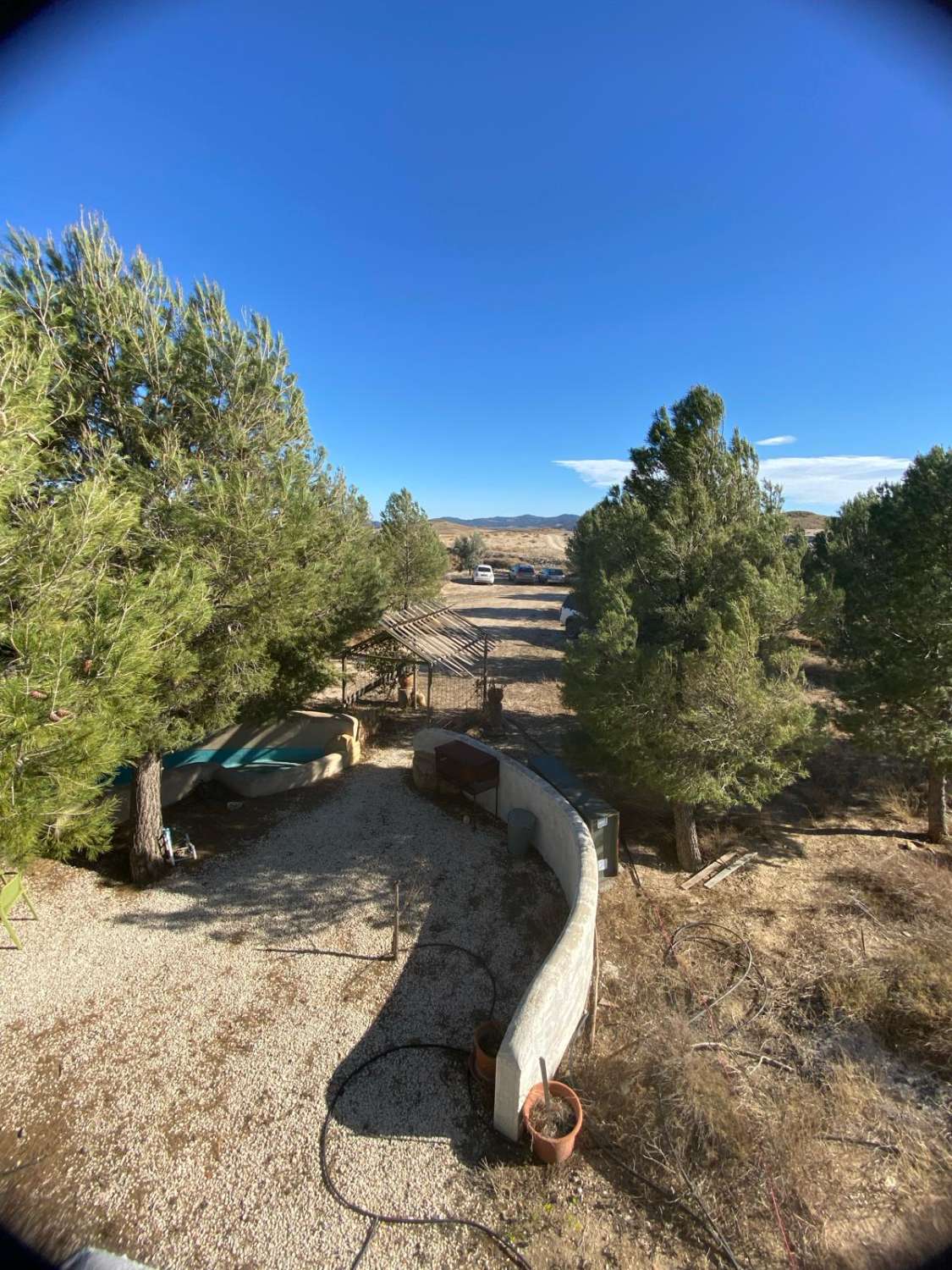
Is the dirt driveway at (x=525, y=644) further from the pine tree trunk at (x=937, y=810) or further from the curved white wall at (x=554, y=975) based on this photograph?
the pine tree trunk at (x=937, y=810)

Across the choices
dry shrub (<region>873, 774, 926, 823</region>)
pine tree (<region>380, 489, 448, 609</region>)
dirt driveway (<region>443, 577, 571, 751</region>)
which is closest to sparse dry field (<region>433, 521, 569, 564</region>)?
dirt driveway (<region>443, 577, 571, 751</region>)

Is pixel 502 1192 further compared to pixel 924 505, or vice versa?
pixel 924 505

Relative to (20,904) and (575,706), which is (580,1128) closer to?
(575,706)

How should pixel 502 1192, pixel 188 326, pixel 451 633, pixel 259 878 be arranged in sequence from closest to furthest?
pixel 502 1192 < pixel 188 326 < pixel 259 878 < pixel 451 633

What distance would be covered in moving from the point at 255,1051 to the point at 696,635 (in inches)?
383

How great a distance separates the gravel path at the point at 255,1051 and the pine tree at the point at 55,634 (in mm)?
2585

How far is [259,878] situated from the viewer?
10273 millimetres

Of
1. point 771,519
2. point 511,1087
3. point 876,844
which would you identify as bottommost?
point 876,844

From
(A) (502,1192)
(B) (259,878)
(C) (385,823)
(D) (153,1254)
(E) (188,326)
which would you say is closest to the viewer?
(D) (153,1254)

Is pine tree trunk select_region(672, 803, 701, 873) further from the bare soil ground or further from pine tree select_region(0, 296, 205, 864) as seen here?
pine tree select_region(0, 296, 205, 864)

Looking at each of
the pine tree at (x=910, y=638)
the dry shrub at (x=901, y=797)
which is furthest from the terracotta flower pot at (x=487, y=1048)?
the dry shrub at (x=901, y=797)

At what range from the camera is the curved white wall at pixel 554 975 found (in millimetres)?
5609

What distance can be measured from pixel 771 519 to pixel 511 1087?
33.0ft

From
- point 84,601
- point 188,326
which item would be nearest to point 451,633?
→ point 188,326
